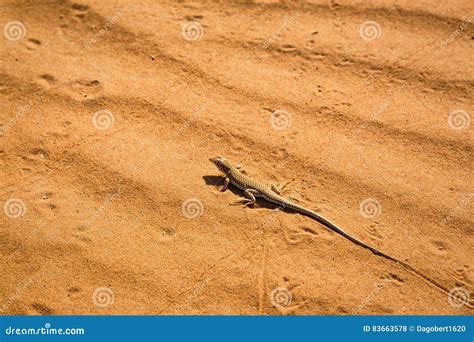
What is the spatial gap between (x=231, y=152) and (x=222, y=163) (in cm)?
Result: 36

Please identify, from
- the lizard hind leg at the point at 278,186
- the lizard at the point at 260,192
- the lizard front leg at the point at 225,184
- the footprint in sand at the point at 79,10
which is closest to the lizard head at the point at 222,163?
the lizard at the point at 260,192

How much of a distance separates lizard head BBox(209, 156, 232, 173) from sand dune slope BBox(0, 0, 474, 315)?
15 cm

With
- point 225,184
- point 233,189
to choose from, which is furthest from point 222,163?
point 233,189

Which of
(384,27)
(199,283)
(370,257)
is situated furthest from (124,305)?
(384,27)

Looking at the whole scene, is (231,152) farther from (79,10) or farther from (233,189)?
(79,10)

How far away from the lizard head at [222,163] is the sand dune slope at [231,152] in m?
0.15

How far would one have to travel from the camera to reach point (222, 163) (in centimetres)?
688

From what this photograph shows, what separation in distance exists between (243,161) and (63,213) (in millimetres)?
2512

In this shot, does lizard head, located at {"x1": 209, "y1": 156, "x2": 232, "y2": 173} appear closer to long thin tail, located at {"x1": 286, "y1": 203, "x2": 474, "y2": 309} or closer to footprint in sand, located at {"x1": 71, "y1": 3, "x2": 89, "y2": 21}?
long thin tail, located at {"x1": 286, "y1": 203, "x2": 474, "y2": 309}

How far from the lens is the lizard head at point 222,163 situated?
686 cm

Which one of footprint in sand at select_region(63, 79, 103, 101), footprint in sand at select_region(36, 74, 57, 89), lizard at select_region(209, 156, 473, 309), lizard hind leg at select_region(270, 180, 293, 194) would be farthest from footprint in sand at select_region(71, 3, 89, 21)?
lizard hind leg at select_region(270, 180, 293, 194)

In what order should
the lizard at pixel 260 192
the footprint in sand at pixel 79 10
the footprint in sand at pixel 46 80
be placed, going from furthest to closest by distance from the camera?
the footprint in sand at pixel 79 10 → the footprint in sand at pixel 46 80 → the lizard at pixel 260 192

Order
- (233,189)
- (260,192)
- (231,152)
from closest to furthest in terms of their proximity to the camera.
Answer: (260,192), (233,189), (231,152)

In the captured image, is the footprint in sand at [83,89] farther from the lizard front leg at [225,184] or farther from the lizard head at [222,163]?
the lizard front leg at [225,184]
